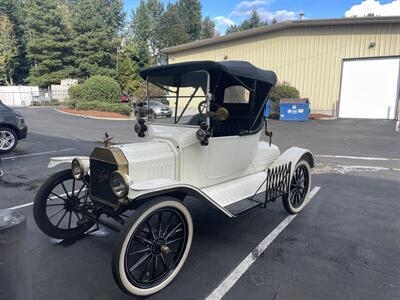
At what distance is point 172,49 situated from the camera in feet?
85.4

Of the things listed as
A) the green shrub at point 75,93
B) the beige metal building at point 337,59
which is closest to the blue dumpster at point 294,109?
the beige metal building at point 337,59

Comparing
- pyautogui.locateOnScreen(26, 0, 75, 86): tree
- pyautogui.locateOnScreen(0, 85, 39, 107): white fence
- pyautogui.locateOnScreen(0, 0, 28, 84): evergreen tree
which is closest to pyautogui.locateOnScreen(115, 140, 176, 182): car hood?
pyautogui.locateOnScreen(0, 85, 39, 107): white fence

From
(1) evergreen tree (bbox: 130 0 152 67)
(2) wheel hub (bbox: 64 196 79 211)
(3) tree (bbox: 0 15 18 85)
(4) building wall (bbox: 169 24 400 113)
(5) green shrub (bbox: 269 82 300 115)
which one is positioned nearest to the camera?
(2) wheel hub (bbox: 64 196 79 211)

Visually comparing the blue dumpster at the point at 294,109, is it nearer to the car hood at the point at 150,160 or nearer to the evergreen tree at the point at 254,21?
the car hood at the point at 150,160

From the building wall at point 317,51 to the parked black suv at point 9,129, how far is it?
1790 centimetres

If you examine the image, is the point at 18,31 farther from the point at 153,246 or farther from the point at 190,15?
the point at 153,246

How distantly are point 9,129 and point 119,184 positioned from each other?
25.4 feet

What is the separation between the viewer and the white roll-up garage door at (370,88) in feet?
60.8

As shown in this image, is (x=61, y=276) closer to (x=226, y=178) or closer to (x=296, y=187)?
(x=226, y=178)

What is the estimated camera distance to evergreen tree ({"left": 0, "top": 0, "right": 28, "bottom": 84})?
43.0m

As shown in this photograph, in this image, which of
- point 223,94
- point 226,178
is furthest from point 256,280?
point 223,94

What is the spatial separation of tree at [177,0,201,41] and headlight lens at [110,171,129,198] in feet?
191

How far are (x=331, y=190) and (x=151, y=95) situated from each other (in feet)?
12.6

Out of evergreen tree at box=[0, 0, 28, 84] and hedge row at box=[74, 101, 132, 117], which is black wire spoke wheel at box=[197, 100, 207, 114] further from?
evergreen tree at box=[0, 0, 28, 84]
